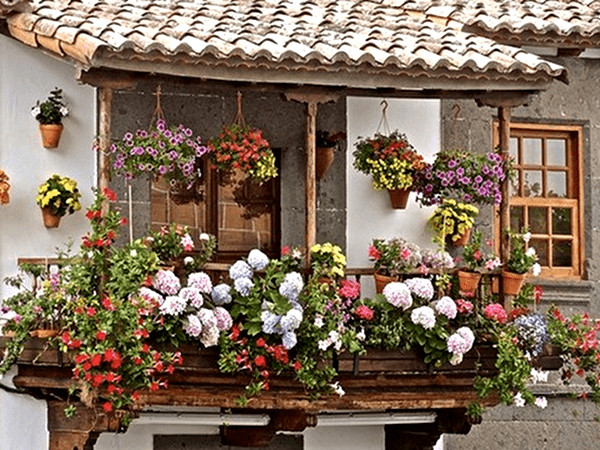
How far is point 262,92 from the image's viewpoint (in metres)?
17.5

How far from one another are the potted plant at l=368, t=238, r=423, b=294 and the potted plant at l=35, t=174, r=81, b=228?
8.46 feet

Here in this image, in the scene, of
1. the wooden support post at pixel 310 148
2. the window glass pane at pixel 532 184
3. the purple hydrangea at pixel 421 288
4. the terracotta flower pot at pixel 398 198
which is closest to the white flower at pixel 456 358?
the purple hydrangea at pixel 421 288

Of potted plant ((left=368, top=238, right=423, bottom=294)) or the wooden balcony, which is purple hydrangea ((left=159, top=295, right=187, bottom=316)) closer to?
the wooden balcony

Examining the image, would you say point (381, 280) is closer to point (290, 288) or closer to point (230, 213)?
point (290, 288)

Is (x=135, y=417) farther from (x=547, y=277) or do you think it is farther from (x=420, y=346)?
(x=547, y=277)

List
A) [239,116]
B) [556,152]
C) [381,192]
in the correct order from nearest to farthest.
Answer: [239,116], [381,192], [556,152]

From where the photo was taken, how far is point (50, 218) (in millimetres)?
16922

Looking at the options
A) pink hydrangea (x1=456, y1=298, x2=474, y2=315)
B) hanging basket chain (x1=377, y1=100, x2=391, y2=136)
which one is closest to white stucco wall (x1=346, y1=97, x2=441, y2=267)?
hanging basket chain (x1=377, y1=100, x2=391, y2=136)

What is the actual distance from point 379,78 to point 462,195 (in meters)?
1.49

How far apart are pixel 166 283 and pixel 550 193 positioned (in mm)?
4883

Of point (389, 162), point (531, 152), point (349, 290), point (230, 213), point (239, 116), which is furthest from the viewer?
point (531, 152)

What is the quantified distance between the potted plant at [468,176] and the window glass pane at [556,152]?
1644 mm

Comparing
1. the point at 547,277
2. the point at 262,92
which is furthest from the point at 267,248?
the point at 547,277

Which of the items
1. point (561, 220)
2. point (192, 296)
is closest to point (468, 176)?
point (561, 220)
